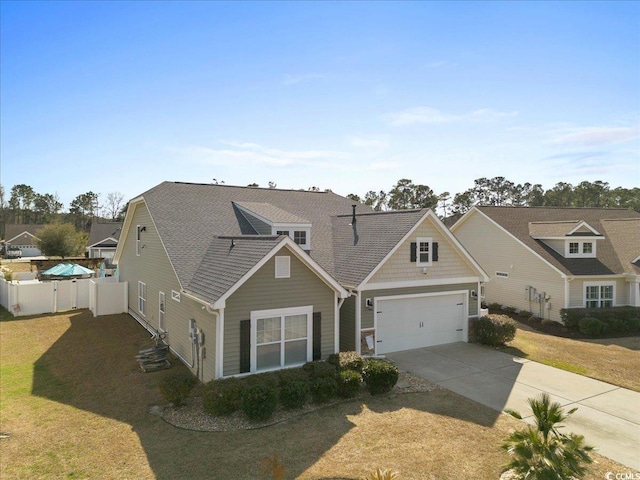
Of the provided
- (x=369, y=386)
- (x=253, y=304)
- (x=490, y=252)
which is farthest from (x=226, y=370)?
(x=490, y=252)

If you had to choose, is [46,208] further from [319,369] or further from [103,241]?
[319,369]

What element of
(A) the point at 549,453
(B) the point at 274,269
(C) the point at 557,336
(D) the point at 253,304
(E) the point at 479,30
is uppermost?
(E) the point at 479,30

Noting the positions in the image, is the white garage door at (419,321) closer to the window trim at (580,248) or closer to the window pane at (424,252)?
the window pane at (424,252)

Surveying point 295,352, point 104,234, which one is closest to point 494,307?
point 295,352

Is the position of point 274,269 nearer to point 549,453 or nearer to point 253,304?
point 253,304

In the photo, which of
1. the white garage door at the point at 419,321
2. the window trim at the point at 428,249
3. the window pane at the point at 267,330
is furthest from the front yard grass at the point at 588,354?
the window pane at the point at 267,330

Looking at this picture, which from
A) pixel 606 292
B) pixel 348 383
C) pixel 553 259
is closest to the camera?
pixel 348 383

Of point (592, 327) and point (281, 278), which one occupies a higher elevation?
point (281, 278)
